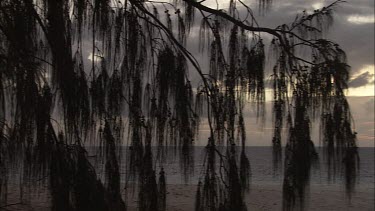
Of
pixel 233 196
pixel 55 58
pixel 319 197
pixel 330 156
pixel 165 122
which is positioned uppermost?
pixel 55 58

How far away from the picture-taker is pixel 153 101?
9.58 feet

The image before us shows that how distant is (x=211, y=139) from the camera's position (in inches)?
117

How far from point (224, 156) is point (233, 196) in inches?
9.1

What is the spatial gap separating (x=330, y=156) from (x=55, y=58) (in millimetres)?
1573

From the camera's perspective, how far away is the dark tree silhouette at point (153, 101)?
2633 millimetres

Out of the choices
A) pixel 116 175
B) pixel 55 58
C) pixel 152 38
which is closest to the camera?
pixel 55 58

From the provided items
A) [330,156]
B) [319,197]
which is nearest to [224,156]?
[330,156]

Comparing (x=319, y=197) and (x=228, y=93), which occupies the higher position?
(x=228, y=93)

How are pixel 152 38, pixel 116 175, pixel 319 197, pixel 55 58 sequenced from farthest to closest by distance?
pixel 319 197, pixel 152 38, pixel 116 175, pixel 55 58

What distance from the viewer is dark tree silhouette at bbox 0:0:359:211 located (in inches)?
104

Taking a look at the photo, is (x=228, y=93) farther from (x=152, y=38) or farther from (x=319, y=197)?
(x=319, y=197)

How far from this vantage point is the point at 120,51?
2922 mm

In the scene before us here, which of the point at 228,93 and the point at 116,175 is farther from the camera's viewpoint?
the point at 228,93

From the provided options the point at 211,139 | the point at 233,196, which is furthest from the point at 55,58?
the point at 233,196
